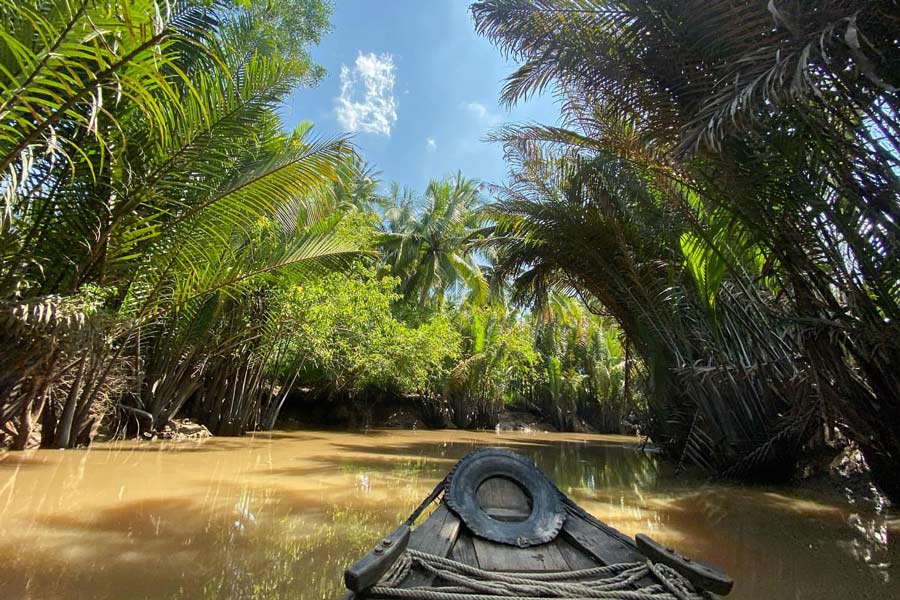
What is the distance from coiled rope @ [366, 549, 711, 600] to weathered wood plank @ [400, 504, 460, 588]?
0.13 ft

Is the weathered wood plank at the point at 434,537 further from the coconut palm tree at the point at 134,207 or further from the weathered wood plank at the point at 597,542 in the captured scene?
the coconut palm tree at the point at 134,207

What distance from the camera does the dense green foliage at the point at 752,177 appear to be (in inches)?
120

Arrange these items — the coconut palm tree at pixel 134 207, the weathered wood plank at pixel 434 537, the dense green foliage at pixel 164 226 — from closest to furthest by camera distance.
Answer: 1. the weathered wood plank at pixel 434 537
2. the dense green foliage at pixel 164 226
3. the coconut palm tree at pixel 134 207

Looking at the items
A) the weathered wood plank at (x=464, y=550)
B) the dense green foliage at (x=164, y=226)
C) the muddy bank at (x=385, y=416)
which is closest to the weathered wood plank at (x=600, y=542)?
the weathered wood plank at (x=464, y=550)

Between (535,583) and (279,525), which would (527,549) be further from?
(279,525)

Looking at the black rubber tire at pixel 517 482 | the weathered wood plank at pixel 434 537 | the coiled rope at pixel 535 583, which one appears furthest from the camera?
the black rubber tire at pixel 517 482

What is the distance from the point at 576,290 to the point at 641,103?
19.6 feet

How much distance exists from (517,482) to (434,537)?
906 millimetres

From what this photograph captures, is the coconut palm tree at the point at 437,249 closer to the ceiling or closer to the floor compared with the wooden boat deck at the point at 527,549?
closer to the ceiling

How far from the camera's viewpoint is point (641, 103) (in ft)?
14.1

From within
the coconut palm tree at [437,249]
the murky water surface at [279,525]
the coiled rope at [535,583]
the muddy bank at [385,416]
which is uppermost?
the coconut palm tree at [437,249]

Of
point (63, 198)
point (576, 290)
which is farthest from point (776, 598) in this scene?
point (576, 290)

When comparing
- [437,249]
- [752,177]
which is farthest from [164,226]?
[437,249]

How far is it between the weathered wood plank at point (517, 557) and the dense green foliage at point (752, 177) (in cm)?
267
